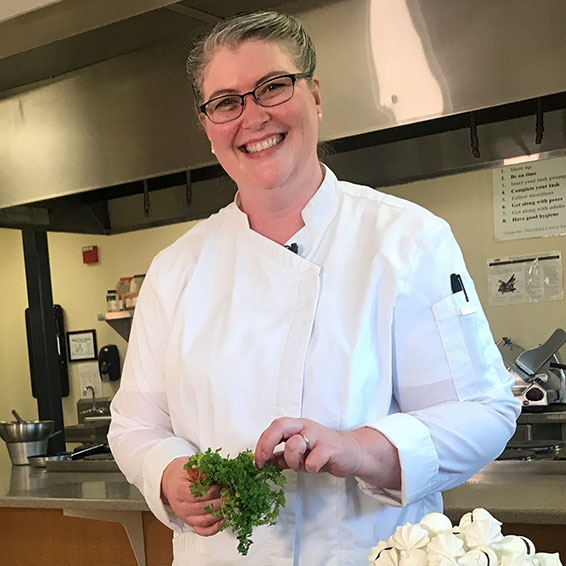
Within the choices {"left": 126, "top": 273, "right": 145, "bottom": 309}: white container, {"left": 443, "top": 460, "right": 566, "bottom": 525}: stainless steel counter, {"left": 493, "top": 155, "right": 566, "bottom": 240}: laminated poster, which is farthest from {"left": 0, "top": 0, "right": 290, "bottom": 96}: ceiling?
{"left": 126, "top": 273, "right": 145, "bottom": 309}: white container

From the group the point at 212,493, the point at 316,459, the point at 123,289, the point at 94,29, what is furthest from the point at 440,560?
the point at 123,289

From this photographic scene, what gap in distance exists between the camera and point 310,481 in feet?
4.17

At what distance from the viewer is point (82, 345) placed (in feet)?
16.7

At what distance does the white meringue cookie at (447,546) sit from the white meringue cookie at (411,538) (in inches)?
0.8

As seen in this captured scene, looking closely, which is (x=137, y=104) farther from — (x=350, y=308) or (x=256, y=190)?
(x=350, y=308)

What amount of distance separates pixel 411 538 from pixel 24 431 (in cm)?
269

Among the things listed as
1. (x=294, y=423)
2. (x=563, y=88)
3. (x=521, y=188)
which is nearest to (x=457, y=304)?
(x=294, y=423)

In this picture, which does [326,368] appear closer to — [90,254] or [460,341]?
[460,341]

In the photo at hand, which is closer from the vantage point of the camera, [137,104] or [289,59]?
[289,59]

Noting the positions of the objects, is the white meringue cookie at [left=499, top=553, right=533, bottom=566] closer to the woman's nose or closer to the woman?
the woman

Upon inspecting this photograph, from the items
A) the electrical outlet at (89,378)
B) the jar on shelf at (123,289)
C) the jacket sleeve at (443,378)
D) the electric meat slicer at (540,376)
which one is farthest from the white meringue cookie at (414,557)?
the electrical outlet at (89,378)

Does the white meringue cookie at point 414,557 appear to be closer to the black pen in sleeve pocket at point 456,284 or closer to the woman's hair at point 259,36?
the black pen in sleeve pocket at point 456,284

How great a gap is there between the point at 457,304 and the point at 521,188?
2.54 metres

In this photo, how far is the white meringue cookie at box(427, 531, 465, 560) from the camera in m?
0.71
